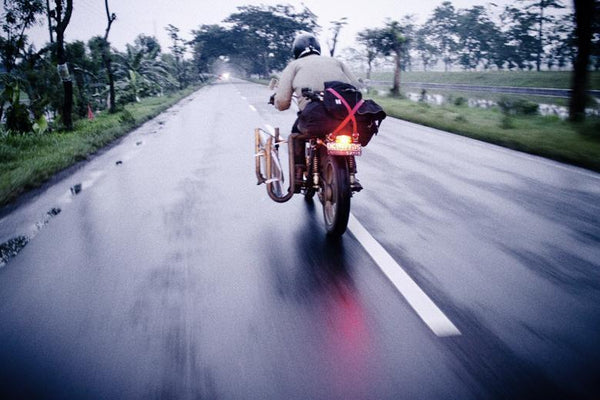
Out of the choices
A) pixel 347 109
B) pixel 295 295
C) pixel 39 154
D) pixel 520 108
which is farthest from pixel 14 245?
pixel 520 108

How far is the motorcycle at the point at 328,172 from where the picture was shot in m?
3.89

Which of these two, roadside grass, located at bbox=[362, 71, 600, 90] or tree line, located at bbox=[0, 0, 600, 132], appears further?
roadside grass, located at bbox=[362, 71, 600, 90]

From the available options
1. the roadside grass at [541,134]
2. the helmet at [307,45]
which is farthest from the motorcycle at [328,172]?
the roadside grass at [541,134]

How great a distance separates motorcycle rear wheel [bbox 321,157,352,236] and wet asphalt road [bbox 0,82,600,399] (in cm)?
19

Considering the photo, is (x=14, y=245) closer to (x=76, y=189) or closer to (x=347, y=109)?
(x=76, y=189)

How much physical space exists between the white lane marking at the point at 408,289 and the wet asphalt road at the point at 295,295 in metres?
0.06

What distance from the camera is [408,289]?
314cm

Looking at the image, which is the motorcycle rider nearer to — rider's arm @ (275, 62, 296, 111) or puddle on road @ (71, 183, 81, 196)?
rider's arm @ (275, 62, 296, 111)

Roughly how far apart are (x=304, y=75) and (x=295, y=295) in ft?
7.80

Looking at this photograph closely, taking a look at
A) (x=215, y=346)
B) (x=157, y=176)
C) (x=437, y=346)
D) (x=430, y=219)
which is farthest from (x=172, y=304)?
(x=157, y=176)

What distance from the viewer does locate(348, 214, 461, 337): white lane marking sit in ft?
8.74

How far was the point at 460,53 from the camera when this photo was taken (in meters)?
78.1

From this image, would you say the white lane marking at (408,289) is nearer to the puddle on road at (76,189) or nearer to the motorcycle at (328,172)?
the motorcycle at (328,172)

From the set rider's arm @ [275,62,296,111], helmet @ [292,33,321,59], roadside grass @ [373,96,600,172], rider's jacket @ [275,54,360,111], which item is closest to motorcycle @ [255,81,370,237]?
rider's jacket @ [275,54,360,111]
